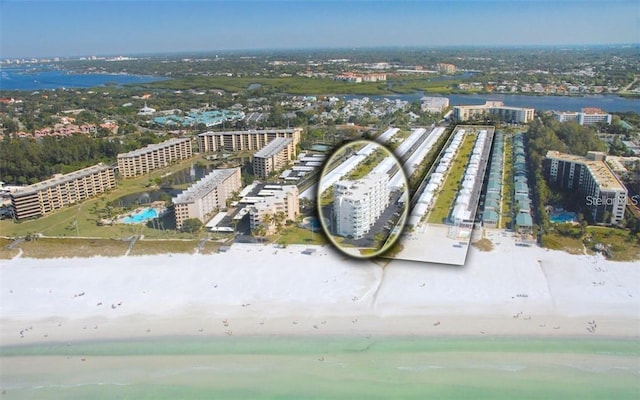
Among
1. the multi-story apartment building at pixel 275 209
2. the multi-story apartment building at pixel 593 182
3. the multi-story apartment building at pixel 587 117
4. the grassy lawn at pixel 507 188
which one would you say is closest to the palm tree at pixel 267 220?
the multi-story apartment building at pixel 275 209

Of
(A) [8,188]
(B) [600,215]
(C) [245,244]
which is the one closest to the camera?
(C) [245,244]

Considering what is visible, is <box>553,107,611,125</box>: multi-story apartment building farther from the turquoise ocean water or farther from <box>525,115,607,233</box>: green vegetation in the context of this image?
the turquoise ocean water

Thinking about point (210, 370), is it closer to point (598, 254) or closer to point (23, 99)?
point (598, 254)

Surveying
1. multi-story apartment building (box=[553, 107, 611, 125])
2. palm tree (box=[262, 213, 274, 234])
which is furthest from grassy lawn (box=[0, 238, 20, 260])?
multi-story apartment building (box=[553, 107, 611, 125])

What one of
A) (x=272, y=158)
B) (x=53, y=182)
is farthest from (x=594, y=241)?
(x=53, y=182)

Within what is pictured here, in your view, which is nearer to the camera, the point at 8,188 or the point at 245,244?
the point at 245,244

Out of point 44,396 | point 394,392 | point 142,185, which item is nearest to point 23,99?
point 142,185
